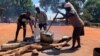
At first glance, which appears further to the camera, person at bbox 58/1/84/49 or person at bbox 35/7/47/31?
person at bbox 35/7/47/31

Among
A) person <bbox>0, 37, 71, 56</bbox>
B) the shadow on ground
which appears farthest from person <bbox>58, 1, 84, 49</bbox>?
person <bbox>0, 37, 71, 56</bbox>

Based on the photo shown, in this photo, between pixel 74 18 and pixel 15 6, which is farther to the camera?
pixel 15 6

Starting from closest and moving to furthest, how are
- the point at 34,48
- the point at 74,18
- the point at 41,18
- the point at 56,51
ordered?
1. the point at 34,48
2. the point at 56,51
3. the point at 74,18
4. the point at 41,18

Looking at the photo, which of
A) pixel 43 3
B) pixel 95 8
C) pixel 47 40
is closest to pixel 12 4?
pixel 43 3

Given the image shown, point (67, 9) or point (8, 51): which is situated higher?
point (67, 9)

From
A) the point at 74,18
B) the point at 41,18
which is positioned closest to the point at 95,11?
the point at 41,18

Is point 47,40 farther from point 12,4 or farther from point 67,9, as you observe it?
point 12,4

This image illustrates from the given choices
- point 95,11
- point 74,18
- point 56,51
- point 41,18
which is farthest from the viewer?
point 95,11

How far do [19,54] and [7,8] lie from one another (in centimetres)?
4896

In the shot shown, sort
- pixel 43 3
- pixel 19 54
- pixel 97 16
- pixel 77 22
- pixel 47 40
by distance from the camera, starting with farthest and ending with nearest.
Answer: pixel 43 3
pixel 97 16
pixel 47 40
pixel 77 22
pixel 19 54

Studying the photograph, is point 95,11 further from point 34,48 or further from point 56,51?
point 34,48

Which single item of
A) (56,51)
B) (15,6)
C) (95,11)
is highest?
(15,6)

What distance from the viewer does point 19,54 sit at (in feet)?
28.8

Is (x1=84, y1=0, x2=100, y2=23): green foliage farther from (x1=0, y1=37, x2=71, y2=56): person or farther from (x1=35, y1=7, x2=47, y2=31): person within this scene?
(x1=0, y1=37, x2=71, y2=56): person
